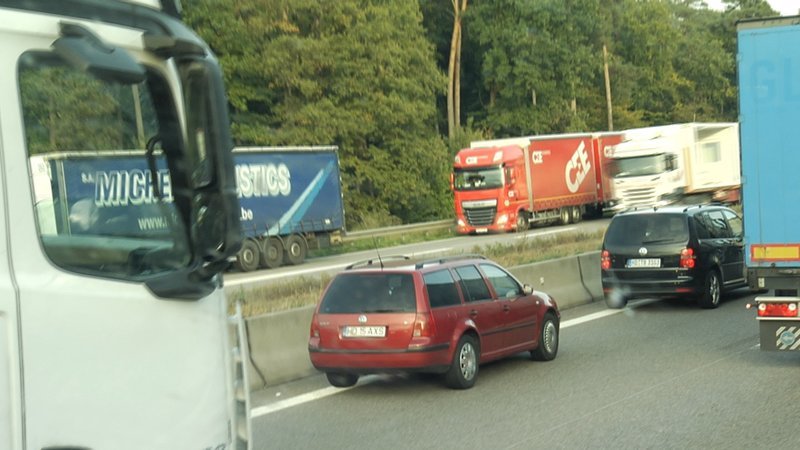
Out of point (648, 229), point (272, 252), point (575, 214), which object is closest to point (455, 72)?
point (575, 214)

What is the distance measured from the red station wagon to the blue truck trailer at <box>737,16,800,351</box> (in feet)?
9.44

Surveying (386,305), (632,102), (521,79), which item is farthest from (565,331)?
(632,102)

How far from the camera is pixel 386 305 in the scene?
11.6 meters

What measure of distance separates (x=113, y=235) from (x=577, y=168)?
155 ft

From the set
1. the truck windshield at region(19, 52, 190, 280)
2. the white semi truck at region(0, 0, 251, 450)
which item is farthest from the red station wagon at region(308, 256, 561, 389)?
the truck windshield at region(19, 52, 190, 280)

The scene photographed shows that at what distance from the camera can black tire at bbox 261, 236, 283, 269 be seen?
32.8 m

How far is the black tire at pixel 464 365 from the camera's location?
1158 cm

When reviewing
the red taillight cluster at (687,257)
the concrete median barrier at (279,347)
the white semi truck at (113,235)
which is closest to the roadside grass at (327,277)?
the concrete median barrier at (279,347)

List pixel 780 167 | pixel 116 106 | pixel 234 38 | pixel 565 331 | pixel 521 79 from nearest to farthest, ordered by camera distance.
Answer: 1. pixel 116 106
2. pixel 780 167
3. pixel 565 331
4. pixel 234 38
5. pixel 521 79

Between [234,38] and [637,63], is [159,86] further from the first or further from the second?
[637,63]

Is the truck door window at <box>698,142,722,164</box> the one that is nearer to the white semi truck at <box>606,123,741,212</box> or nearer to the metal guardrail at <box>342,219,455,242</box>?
the white semi truck at <box>606,123,741,212</box>

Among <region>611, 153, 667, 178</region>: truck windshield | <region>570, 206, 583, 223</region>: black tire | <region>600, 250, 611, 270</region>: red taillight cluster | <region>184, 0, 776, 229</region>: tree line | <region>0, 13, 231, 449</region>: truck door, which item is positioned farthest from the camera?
<region>570, 206, 583, 223</region>: black tire

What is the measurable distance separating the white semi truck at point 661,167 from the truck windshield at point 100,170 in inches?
1618

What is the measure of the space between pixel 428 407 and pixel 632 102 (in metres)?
77.8
